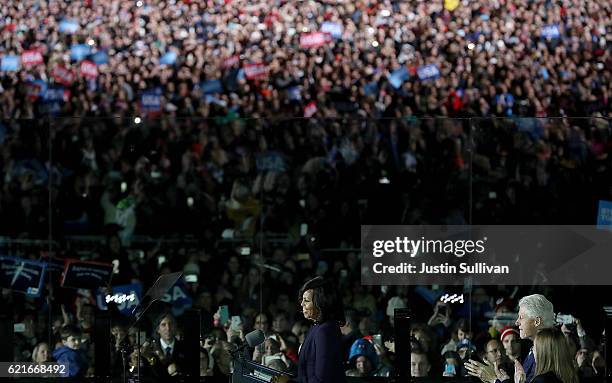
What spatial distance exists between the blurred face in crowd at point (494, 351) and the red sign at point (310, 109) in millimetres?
7833

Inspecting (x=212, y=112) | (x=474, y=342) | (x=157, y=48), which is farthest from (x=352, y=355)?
(x=157, y=48)

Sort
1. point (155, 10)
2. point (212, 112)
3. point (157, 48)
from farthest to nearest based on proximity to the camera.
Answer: point (155, 10) < point (157, 48) < point (212, 112)

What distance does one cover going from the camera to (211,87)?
17.4 m

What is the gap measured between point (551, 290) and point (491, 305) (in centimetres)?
49

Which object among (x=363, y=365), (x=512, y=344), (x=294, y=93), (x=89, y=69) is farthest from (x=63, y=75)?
(x=512, y=344)

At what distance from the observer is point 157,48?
65.3 ft

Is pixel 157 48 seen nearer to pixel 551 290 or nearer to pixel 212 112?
pixel 212 112

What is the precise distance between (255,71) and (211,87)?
4.42 ft

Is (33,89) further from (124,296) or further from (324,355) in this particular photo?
(324,355)

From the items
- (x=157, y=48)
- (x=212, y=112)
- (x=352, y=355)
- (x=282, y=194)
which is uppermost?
(x=157, y=48)

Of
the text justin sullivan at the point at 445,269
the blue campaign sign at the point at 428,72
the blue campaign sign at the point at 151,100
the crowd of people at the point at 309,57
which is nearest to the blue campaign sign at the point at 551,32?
the crowd of people at the point at 309,57

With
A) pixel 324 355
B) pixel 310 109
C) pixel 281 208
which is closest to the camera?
pixel 324 355

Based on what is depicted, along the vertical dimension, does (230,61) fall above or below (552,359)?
above

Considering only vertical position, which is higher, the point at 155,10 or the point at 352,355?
the point at 155,10
